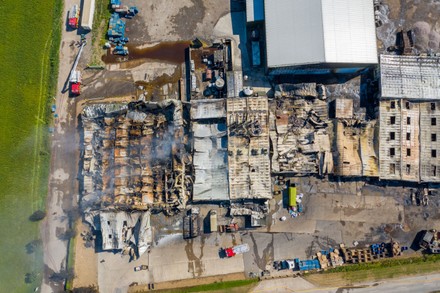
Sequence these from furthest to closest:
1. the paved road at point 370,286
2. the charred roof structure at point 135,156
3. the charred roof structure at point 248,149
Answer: the charred roof structure at point 135,156
the charred roof structure at point 248,149
the paved road at point 370,286

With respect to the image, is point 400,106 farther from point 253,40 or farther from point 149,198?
point 149,198

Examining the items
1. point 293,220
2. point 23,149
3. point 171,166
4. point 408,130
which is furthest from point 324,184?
point 23,149

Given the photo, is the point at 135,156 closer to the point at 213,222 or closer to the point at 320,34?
the point at 213,222

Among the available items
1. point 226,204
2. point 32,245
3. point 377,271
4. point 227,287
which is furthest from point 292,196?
point 32,245

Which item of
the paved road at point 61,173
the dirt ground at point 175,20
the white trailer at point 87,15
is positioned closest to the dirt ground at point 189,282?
the paved road at point 61,173

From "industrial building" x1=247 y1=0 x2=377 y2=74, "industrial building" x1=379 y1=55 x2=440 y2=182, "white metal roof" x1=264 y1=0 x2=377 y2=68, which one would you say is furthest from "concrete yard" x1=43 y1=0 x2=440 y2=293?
Result: "white metal roof" x1=264 y1=0 x2=377 y2=68

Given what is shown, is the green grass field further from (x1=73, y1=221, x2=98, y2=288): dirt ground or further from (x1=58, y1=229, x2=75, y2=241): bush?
(x1=73, y1=221, x2=98, y2=288): dirt ground

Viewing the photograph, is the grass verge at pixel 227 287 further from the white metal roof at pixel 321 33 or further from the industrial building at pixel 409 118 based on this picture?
the white metal roof at pixel 321 33
